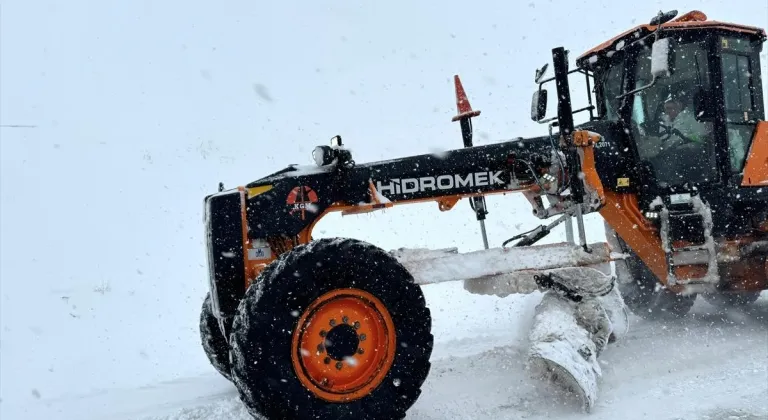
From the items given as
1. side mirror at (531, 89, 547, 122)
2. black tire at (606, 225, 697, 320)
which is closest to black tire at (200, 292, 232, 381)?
side mirror at (531, 89, 547, 122)

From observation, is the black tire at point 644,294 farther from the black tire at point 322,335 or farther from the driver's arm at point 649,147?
the black tire at point 322,335

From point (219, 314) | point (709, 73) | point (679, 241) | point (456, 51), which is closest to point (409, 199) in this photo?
point (219, 314)

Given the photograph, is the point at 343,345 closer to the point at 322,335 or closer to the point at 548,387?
the point at 322,335

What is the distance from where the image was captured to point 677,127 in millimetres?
6191

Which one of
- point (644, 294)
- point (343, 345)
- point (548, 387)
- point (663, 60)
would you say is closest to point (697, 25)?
point (663, 60)

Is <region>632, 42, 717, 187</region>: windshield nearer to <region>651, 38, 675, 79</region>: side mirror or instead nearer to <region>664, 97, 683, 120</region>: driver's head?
<region>664, 97, 683, 120</region>: driver's head

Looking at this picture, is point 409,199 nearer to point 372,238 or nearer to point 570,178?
point 570,178

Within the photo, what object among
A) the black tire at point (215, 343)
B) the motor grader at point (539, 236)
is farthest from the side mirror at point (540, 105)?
the black tire at point (215, 343)

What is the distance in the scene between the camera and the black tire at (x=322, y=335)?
11.2 ft

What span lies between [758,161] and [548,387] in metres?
3.42

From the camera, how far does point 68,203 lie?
11.5m

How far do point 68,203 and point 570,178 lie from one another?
31.2 feet

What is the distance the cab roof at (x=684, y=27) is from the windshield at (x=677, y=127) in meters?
0.17

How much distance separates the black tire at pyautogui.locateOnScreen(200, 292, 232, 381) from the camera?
4.89m
